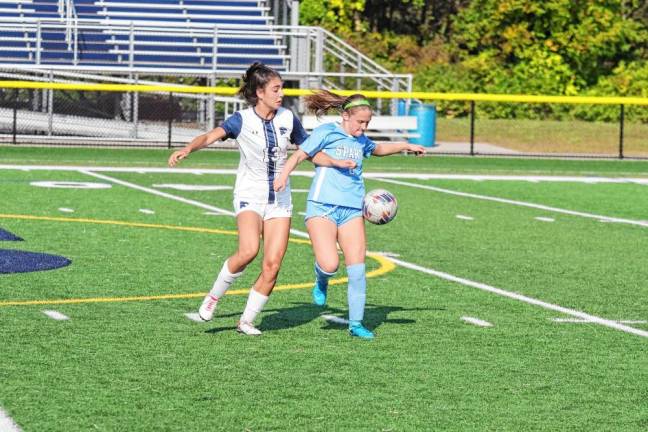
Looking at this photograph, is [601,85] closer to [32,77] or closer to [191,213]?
[32,77]

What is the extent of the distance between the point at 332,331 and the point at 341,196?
87cm

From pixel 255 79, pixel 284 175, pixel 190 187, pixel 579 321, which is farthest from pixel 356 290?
pixel 190 187

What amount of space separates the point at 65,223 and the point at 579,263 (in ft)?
18.6

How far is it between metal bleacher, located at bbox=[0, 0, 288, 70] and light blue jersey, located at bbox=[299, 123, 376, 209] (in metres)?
24.4

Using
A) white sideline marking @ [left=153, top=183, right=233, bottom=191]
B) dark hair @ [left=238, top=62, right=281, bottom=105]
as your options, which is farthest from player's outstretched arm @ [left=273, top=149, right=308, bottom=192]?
Result: white sideline marking @ [left=153, top=183, right=233, bottom=191]

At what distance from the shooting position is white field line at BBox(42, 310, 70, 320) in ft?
32.7

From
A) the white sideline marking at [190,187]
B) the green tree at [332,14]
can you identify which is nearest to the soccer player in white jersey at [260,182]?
the white sideline marking at [190,187]

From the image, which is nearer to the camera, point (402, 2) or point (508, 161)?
point (508, 161)

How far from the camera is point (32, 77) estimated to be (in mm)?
32469

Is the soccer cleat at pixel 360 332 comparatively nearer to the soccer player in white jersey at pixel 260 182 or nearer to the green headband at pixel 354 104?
the soccer player in white jersey at pixel 260 182

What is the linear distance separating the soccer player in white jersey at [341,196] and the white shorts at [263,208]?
5.4 inches

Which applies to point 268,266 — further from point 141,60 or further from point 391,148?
point 141,60

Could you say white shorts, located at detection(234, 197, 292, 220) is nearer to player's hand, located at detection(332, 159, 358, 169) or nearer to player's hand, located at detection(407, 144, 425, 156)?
player's hand, located at detection(332, 159, 358, 169)

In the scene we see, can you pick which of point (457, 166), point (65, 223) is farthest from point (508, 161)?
point (65, 223)
